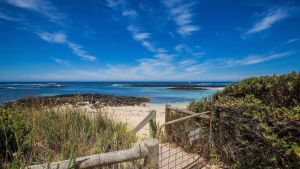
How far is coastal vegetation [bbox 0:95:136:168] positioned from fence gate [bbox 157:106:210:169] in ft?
3.79

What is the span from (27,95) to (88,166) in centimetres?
464

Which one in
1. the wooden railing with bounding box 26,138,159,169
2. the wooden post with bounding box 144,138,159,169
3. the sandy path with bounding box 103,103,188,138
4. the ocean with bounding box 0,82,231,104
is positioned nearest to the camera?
the wooden railing with bounding box 26,138,159,169

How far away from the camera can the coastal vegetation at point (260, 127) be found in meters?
4.16

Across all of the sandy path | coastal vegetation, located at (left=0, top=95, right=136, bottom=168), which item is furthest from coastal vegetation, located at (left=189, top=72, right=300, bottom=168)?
the sandy path

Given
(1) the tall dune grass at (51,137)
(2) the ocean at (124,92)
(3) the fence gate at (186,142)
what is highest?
(1) the tall dune grass at (51,137)

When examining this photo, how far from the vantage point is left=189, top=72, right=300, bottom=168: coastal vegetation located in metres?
4.16

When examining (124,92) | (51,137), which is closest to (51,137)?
(51,137)

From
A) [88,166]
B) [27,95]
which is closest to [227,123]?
[88,166]

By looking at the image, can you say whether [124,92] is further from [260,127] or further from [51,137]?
[260,127]

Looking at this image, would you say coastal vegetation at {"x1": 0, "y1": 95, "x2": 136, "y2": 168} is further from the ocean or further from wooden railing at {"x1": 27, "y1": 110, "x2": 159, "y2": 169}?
the ocean

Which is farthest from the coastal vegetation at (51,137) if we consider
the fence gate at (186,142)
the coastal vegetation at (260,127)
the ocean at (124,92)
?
the coastal vegetation at (260,127)

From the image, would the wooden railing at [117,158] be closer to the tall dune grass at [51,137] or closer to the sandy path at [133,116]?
the tall dune grass at [51,137]

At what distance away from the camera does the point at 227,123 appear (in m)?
5.32

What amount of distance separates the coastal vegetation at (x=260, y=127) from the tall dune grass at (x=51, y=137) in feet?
6.98
